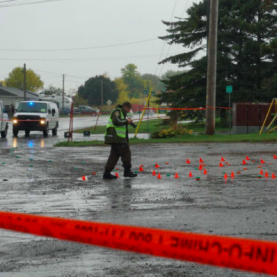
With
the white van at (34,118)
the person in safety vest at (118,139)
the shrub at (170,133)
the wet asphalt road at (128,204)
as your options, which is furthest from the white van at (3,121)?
the person in safety vest at (118,139)

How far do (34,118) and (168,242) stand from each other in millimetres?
28691

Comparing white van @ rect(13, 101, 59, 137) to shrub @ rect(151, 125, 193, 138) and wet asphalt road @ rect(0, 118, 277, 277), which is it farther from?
wet asphalt road @ rect(0, 118, 277, 277)

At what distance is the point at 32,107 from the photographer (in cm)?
3212

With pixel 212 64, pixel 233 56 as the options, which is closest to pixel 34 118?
pixel 212 64

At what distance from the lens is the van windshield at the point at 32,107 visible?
31.8 meters

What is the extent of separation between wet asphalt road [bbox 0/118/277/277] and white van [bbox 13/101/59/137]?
1334 cm

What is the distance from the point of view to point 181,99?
3906cm

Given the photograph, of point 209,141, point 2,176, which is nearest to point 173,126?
point 209,141

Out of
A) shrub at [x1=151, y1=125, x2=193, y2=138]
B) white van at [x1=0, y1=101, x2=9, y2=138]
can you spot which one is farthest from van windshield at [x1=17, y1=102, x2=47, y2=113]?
shrub at [x1=151, y1=125, x2=193, y2=138]

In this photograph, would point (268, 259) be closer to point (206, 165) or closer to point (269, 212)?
point (269, 212)

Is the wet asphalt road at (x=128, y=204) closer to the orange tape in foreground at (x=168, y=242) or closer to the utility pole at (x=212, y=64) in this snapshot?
the orange tape in foreground at (x=168, y=242)

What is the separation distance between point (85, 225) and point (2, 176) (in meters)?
10.3

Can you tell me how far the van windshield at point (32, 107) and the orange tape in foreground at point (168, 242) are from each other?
29.1 metres

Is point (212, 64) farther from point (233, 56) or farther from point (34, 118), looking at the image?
point (233, 56)
